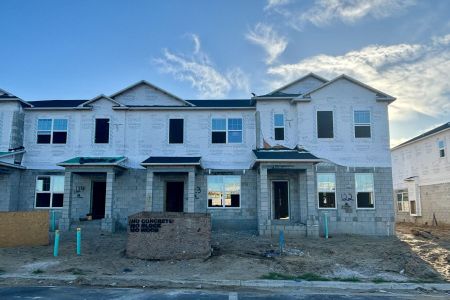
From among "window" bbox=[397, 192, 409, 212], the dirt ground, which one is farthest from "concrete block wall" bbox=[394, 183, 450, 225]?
the dirt ground

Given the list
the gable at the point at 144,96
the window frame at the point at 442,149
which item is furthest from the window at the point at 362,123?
the gable at the point at 144,96

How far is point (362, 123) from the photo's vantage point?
68.9 ft

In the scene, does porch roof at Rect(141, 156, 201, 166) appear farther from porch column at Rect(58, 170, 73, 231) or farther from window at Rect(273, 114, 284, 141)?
window at Rect(273, 114, 284, 141)

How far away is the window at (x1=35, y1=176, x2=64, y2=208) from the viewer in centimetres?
2172

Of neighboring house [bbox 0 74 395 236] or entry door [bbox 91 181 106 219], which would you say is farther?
entry door [bbox 91 181 106 219]

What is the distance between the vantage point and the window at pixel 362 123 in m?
20.9

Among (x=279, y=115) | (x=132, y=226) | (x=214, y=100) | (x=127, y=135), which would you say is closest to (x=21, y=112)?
(x=127, y=135)

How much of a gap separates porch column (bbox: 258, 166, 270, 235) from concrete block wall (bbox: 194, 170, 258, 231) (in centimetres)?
167

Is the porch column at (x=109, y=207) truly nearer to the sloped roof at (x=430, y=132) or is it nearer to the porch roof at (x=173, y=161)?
the porch roof at (x=173, y=161)

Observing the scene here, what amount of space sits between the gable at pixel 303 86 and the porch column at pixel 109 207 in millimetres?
10829

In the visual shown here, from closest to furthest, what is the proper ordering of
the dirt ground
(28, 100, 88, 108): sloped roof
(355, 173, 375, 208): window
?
the dirt ground, (355, 173, 375, 208): window, (28, 100, 88, 108): sloped roof

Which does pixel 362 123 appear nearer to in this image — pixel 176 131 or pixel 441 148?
pixel 441 148

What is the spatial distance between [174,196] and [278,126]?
280 inches

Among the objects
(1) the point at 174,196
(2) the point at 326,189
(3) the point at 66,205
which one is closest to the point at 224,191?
(1) the point at 174,196
